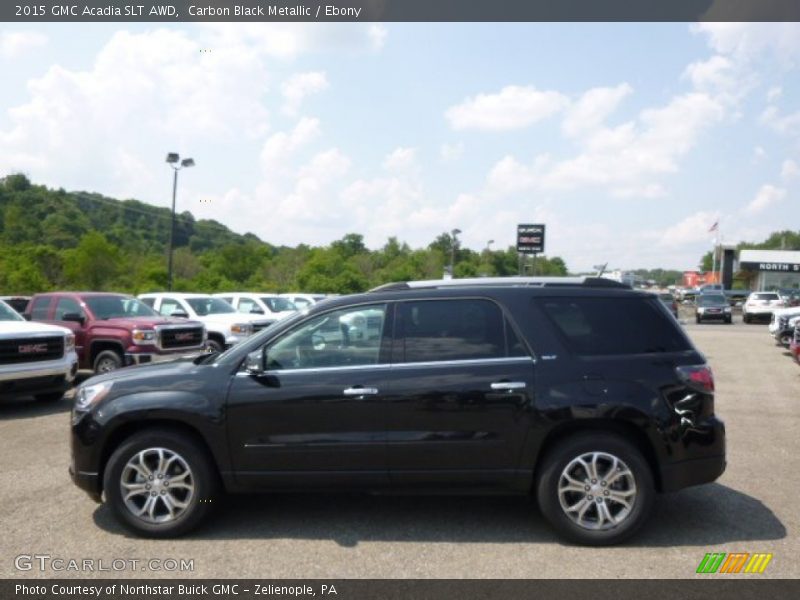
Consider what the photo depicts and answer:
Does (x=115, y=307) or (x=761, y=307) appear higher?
(x=761, y=307)

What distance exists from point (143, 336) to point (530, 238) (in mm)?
31122

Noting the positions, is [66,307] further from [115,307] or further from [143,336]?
[143,336]

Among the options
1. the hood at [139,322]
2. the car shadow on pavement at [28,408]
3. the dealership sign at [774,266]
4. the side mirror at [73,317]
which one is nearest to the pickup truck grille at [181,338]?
the hood at [139,322]

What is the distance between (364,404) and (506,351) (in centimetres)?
110

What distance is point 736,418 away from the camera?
9.22 m

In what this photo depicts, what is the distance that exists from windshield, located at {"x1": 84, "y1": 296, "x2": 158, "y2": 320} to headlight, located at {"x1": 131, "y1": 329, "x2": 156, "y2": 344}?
1.23 meters

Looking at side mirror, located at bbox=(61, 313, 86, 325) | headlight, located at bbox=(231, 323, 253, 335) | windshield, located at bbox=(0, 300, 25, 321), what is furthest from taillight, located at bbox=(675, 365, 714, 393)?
headlight, located at bbox=(231, 323, 253, 335)

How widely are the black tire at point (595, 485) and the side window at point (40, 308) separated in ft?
36.5

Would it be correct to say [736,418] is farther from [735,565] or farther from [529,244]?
[529,244]

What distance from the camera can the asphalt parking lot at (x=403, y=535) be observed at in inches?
169

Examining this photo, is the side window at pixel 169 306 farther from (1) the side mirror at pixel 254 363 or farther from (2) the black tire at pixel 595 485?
(2) the black tire at pixel 595 485

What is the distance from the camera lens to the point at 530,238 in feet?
131

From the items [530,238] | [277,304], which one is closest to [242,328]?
[277,304]
